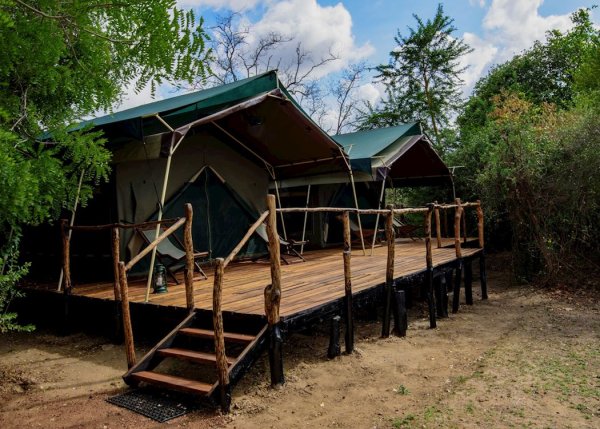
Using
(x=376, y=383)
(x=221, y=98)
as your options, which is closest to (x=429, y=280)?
(x=376, y=383)

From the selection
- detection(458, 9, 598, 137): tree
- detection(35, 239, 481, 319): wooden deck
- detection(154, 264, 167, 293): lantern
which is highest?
detection(458, 9, 598, 137): tree

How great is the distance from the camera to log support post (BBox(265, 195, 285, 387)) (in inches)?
156

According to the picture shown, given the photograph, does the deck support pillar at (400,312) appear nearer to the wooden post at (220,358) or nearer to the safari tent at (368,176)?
the wooden post at (220,358)

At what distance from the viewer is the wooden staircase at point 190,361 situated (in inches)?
147

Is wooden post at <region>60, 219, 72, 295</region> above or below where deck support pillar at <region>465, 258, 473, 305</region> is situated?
above

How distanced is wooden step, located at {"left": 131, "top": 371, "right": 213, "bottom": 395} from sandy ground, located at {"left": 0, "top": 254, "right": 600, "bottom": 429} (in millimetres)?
173

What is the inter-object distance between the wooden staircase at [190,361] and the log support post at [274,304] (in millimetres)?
95

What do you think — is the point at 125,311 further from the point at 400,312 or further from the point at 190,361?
the point at 400,312

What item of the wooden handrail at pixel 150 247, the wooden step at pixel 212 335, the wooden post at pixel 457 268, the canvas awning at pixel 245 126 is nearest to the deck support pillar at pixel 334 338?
the wooden step at pixel 212 335

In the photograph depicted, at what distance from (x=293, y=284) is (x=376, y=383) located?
5.91 ft

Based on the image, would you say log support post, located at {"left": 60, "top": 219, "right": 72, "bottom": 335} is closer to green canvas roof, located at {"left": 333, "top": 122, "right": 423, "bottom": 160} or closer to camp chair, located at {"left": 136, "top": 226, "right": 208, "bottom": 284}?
camp chair, located at {"left": 136, "top": 226, "right": 208, "bottom": 284}

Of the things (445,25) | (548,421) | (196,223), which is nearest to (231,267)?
(196,223)

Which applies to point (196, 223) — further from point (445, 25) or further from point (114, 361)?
point (445, 25)

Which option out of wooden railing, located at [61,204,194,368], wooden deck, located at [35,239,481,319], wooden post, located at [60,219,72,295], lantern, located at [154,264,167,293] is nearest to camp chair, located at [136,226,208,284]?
wooden deck, located at [35,239,481,319]
